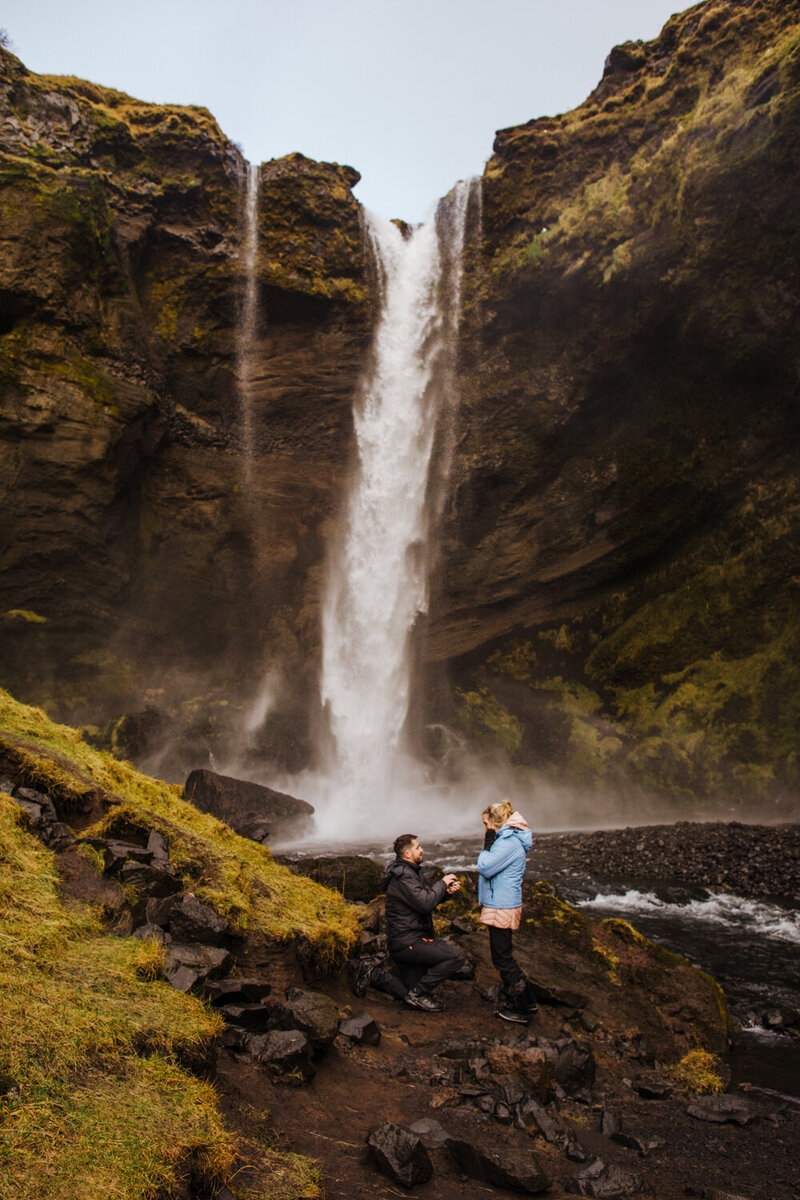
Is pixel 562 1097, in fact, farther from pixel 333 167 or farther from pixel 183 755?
pixel 333 167

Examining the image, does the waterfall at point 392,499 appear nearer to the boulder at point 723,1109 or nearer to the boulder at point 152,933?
the boulder at point 723,1109

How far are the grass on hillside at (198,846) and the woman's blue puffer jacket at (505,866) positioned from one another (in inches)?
54.4

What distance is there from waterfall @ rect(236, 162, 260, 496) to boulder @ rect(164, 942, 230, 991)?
22144mm

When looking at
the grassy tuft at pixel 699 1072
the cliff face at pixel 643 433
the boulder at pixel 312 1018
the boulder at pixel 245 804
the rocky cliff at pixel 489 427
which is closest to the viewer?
the boulder at pixel 312 1018

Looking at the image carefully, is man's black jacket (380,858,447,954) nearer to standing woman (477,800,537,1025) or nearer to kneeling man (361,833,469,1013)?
kneeling man (361,833,469,1013)

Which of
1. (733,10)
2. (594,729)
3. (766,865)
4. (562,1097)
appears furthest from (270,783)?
(733,10)

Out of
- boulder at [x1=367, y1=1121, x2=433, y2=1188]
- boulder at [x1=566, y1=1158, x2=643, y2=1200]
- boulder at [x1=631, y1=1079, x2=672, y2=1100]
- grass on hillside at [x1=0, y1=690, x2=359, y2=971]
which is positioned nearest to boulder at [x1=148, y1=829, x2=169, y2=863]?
grass on hillside at [x1=0, y1=690, x2=359, y2=971]

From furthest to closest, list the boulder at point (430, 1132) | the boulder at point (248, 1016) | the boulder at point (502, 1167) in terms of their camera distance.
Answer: the boulder at point (248, 1016) → the boulder at point (430, 1132) → the boulder at point (502, 1167)

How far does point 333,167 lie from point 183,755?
22.2 meters

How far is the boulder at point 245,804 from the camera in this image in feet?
53.8

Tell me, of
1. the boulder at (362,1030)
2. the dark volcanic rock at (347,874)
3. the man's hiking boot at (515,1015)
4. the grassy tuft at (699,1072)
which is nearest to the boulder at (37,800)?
the boulder at (362,1030)

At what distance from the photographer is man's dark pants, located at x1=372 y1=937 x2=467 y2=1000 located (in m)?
6.20

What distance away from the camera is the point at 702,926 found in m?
10.1

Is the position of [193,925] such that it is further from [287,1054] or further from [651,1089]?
[651,1089]
